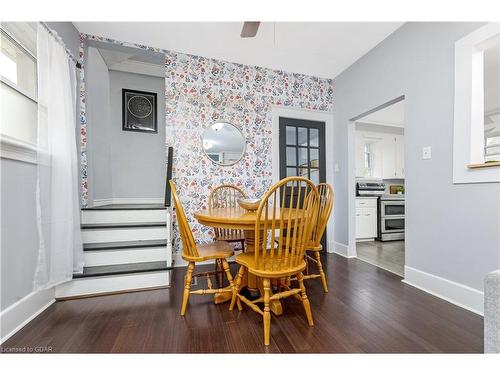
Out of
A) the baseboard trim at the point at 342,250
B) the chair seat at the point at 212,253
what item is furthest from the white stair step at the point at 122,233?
the baseboard trim at the point at 342,250

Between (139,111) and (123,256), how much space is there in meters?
2.55

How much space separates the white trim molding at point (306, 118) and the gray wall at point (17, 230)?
8.22 ft

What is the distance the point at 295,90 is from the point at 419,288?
2829 mm

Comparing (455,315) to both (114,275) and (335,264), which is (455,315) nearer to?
(335,264)

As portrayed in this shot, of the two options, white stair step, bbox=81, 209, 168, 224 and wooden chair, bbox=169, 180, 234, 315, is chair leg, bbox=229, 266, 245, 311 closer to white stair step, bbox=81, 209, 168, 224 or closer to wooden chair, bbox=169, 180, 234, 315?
wooden chair, bbox=169, 180, 234, 315

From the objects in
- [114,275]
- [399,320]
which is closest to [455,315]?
[399,320]

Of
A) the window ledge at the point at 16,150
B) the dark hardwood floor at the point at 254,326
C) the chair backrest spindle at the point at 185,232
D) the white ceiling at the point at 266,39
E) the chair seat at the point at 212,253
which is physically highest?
the white ceiling at the point at 266,39

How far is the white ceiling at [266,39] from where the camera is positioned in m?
2.28

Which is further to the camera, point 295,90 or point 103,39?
point 295,90

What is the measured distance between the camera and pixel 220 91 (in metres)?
2.94

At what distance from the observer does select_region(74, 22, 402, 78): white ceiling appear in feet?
7.48

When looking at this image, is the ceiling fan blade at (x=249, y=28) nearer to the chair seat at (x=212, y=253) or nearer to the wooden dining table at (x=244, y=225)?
the wooden dining table at (x=244, y=225)
